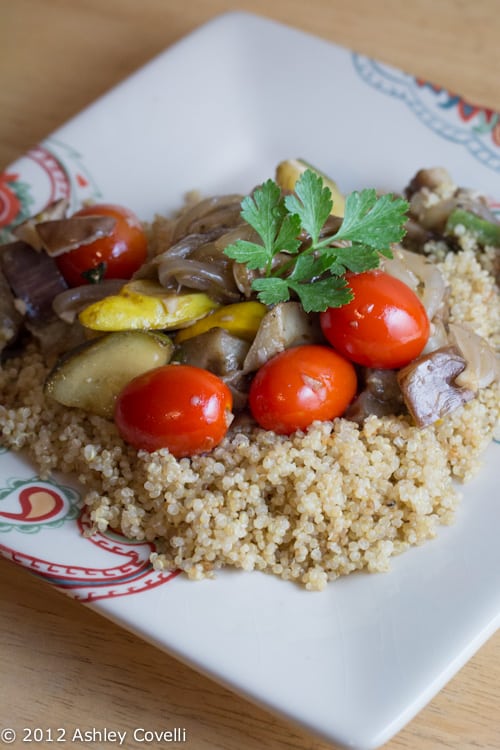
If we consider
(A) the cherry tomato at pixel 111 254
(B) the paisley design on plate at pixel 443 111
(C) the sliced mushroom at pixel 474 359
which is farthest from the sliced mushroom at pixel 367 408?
(B) the paisley design on plate at pixel 443 111

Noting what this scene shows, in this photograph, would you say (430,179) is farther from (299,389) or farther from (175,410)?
(175,410)

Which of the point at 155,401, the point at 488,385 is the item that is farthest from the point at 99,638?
the point at 488,385

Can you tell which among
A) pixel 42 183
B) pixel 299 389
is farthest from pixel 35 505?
pixel 42 183

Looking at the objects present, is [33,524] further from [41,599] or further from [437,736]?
[437,736]

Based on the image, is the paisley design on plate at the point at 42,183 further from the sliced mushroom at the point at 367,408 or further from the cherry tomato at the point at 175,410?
the sliced mushroom at the point at 367,408

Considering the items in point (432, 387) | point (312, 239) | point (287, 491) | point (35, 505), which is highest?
point (312, 239)

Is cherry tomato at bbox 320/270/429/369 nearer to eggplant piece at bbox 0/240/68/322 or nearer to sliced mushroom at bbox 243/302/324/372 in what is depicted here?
sliced mushroom at bbox 243/302/324/372
